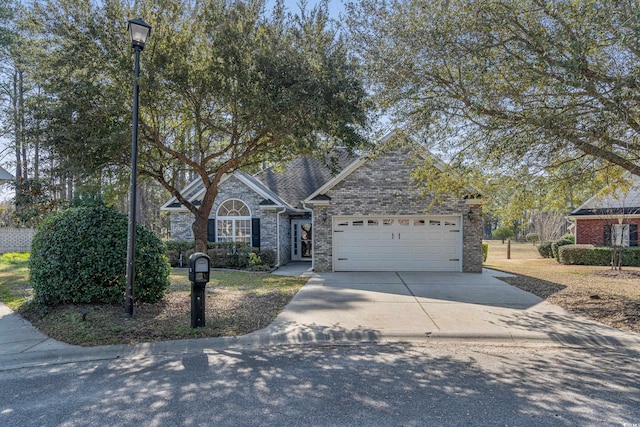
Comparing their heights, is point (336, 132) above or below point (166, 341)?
above

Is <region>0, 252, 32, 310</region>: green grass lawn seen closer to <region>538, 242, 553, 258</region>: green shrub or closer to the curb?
the curb

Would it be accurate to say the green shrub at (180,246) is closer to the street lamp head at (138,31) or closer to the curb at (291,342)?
the street lamp head at (138,31)

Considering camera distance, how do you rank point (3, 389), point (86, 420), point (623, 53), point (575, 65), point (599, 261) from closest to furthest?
1. point (86, 420)
2. point (3, 389)
3. point (575, 65)
4. point (623, 53)
5. point (599, 261)

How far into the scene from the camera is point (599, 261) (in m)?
18.4

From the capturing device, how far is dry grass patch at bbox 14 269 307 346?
5777mm

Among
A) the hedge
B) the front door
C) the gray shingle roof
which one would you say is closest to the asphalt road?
the gray shingle roof

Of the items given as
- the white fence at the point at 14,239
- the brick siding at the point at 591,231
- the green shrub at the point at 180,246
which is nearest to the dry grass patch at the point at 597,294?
the brick siding at the point at 591,231

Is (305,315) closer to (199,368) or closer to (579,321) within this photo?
(199,368)

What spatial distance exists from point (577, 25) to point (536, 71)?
2.65 ft

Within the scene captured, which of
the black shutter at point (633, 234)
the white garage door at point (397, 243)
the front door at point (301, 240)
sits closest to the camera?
the white garage door at point (397, 243)

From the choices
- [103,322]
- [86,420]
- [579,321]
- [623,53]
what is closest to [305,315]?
[103,322]

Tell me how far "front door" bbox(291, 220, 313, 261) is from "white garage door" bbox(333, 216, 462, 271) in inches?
175

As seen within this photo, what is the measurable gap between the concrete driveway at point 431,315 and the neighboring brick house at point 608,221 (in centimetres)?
1121

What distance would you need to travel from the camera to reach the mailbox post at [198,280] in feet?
19.5
